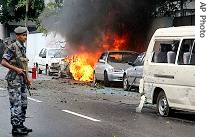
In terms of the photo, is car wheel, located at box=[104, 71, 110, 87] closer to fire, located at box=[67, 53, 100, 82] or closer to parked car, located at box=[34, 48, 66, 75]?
fire, located at box=[67, 53, 100, 82]

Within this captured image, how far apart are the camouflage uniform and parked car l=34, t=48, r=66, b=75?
20.3m

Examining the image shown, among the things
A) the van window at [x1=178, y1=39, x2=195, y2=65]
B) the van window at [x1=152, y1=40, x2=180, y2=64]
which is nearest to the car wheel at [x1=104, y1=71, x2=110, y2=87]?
the van window at [x1=152, y1=40, x2=180, y2=64]

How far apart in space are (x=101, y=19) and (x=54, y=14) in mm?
2909

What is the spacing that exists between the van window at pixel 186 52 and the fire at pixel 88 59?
14.0 m

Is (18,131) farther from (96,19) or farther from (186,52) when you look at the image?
(96,19)

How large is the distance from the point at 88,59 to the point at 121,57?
18.7ft

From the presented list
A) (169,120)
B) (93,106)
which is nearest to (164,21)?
(93,106)

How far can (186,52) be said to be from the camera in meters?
10.2

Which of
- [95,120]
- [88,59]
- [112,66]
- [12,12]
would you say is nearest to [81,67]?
[88,59]

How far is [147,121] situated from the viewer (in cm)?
1003

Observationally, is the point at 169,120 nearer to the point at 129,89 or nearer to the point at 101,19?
the point at 129,89

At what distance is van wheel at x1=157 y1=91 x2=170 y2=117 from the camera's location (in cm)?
1070

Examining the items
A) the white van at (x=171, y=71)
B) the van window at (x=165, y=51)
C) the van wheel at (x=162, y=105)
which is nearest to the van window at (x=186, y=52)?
the white van at (x=171, y=71)

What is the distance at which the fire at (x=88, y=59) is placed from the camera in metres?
24.7
